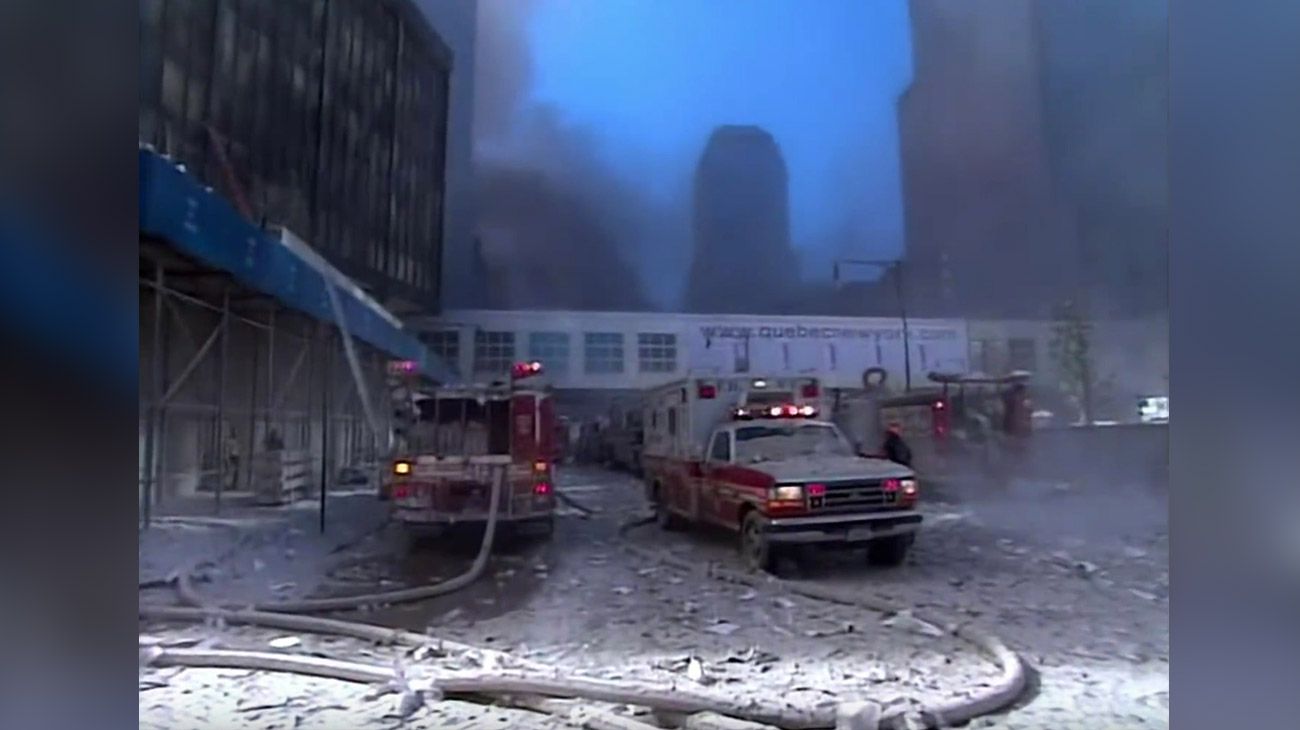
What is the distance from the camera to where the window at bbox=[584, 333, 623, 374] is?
1.99 m

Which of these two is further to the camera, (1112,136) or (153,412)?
(1112,136)

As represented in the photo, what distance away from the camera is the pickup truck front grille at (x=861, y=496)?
6.67 ft

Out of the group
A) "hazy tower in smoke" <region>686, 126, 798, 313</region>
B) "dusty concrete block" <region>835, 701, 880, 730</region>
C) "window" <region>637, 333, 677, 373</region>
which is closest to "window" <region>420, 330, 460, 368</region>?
"window" <region>637, 333, 677, 373</region>

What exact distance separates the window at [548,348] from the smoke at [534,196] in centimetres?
6

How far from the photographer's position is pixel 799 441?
202cm

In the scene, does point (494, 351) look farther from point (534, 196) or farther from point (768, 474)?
point (768, 474)

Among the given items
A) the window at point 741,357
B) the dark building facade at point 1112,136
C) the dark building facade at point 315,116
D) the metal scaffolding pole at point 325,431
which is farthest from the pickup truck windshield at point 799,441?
the metal scaffolding pole at point 325,431

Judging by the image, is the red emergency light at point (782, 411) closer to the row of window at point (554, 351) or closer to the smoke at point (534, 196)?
the row of window at point (554, 351)

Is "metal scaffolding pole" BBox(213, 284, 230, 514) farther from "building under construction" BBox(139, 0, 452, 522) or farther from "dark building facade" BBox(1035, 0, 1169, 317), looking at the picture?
"dark building facade" BBox(1035, 0, 1169, 317)

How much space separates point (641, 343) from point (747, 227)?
31 cm

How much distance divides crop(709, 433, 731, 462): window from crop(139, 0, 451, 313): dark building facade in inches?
24.4

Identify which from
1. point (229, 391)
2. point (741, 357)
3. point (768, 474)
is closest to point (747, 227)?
point (741, 357)
